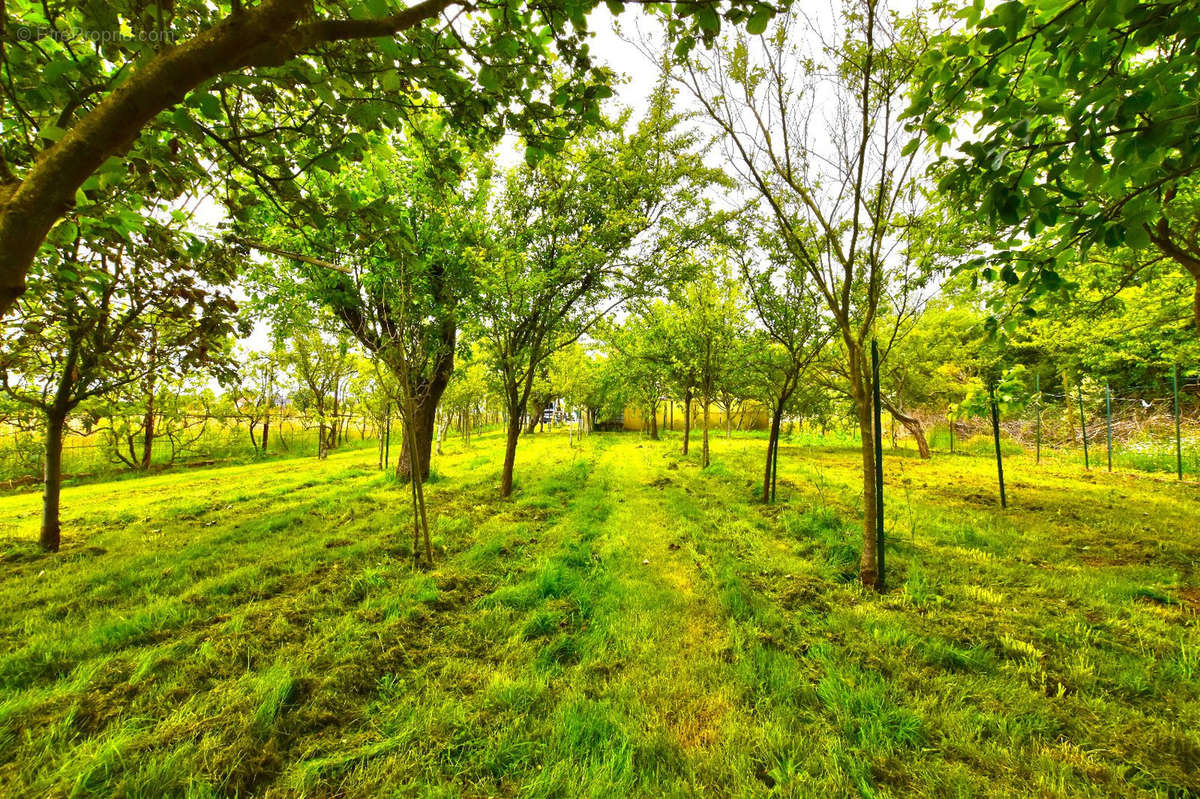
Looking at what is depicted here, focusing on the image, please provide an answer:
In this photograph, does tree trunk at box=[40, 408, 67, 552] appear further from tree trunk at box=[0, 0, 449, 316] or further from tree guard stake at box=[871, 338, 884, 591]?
tree guard stake at box=[871, 338, 884, 591]

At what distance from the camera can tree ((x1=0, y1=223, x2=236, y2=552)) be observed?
Result: 12.9ft

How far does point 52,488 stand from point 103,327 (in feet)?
11.6

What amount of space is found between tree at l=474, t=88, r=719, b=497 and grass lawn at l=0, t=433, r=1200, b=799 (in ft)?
16.6

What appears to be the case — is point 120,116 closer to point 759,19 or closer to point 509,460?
point 759,19

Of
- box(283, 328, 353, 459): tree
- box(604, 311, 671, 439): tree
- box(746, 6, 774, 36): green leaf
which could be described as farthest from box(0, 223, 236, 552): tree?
box(283, 328, 353, 459): tree

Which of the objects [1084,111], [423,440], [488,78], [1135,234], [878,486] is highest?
[488,78]

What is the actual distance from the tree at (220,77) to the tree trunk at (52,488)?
18.9 feet

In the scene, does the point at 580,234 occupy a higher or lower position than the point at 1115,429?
higher

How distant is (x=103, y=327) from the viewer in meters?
5.82

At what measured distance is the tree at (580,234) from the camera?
9.06m

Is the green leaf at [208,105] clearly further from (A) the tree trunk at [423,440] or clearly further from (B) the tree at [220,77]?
(A) the tree trunk at [423,440]

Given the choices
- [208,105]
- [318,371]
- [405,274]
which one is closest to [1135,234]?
[208,105]

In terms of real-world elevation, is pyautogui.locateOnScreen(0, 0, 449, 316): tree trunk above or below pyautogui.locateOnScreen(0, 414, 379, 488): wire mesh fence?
above

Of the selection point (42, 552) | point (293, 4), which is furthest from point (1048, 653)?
point (42, 552)
